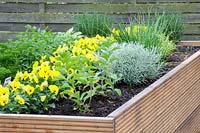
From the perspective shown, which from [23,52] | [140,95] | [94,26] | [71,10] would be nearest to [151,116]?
[140,95]

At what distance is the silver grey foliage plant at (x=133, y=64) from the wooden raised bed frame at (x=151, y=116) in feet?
0.56

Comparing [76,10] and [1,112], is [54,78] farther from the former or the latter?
[76,10]

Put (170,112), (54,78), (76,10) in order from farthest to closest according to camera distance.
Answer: (76,10) < (170,112) < (54,78)

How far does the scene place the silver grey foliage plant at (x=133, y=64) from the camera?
3174 mm

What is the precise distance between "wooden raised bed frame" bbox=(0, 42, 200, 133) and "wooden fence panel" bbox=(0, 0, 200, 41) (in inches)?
85.2

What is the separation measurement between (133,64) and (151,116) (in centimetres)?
62

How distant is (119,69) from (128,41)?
0.65 m

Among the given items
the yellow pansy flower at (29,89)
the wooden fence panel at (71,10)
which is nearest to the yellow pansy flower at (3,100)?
the yellow pansy flower at (29,89)

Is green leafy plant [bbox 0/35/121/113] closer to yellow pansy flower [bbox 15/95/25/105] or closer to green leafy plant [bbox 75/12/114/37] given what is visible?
yellow pansy flower [bbox 15/95/25/105]

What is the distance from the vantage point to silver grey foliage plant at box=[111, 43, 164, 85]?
317 centimetres

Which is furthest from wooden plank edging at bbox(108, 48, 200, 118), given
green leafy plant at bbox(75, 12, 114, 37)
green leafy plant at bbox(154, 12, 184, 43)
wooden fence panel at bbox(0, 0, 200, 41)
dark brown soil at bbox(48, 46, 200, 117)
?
wooden fence panel at bbox(0, 0, 200, 41)

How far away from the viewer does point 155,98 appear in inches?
107

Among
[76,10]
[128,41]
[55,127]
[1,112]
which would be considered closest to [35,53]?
[128,41]

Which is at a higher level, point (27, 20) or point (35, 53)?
point (35, 53)
